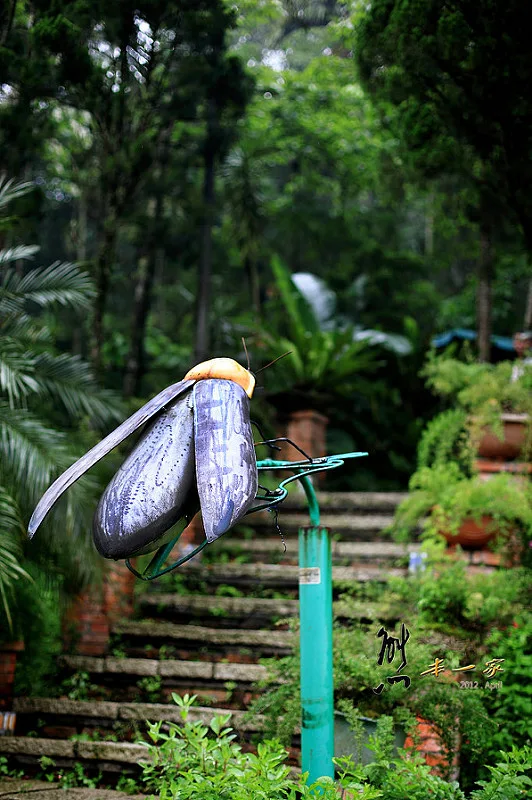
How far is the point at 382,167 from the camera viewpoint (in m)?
9.05

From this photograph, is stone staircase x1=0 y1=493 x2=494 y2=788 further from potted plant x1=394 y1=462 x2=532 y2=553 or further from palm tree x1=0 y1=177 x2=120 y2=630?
palm tree x1=0 y1=177 x2=120 y2=630

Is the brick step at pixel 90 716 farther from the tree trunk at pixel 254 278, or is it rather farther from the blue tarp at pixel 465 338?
the blue tarp at pixel 465 338

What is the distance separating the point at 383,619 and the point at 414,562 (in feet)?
2.95

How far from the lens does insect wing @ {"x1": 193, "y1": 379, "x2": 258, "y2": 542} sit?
2.05 meters

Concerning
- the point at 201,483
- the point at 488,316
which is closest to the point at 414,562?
the point at 201,483

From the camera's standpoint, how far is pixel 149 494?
2.12 metres

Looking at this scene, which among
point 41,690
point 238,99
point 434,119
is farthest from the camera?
point 238,99

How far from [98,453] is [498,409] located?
402 cm

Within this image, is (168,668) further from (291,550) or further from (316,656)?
(316,656)

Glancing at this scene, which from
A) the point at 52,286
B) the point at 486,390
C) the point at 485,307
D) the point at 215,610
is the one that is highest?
the point at 485,307

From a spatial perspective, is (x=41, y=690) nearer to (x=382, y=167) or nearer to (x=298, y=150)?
(x=382, y=167)

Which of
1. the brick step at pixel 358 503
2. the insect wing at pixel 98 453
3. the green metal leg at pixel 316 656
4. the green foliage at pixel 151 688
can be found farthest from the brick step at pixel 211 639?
the insect wing at pixel 98 453

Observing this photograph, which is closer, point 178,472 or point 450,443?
point 178,472

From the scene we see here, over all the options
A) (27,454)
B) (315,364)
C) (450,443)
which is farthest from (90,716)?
(315,364)
